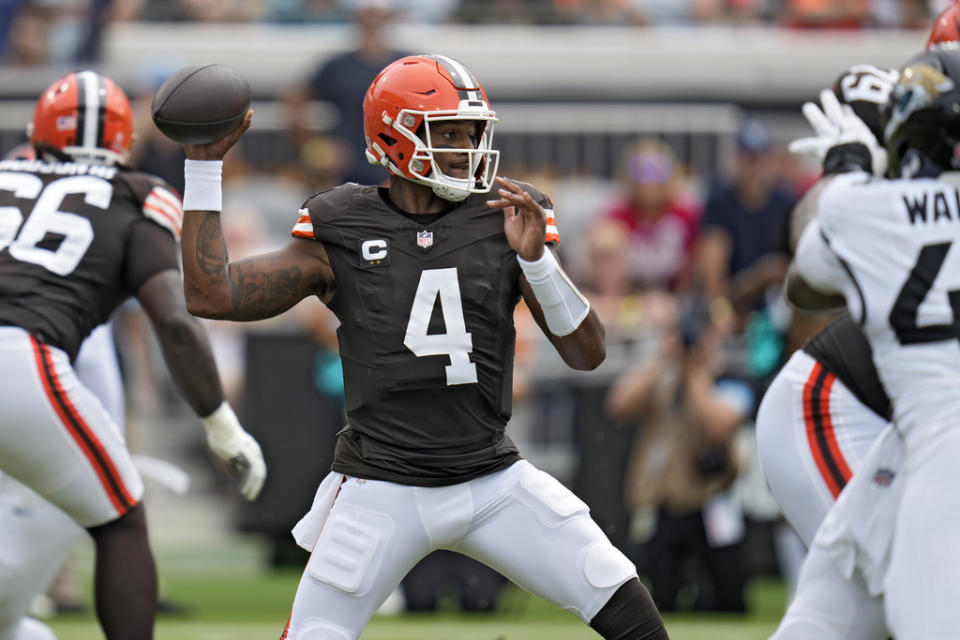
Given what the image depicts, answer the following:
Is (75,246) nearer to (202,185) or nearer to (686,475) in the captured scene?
(202,185)

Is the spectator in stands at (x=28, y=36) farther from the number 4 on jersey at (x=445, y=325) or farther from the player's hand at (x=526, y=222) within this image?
the player's hand at (x=526, y=222)

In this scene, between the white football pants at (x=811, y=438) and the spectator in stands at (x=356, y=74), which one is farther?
the spectator in stands at (x=356, y=74)

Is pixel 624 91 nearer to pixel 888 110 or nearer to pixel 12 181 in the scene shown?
pixel 12 181

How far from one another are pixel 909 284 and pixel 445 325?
122 centimetres

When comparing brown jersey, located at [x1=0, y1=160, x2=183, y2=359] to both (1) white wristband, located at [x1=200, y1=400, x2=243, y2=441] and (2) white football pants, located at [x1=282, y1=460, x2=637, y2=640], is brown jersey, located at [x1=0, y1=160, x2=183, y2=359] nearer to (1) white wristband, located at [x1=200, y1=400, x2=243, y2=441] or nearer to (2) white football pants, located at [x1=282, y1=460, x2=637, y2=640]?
(1) white wristband, located at [x1=200, y1=400, x2=243, y2=441]

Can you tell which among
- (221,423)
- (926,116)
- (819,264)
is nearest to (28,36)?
(221,423)

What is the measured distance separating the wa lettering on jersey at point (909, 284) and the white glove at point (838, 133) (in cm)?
64

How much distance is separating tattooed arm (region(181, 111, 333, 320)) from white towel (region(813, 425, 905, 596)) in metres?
1.50

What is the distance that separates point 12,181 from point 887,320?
2.96 metres

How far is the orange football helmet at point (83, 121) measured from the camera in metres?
5.31

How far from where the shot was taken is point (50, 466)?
4.81 meters

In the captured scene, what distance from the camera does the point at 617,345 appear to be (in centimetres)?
878

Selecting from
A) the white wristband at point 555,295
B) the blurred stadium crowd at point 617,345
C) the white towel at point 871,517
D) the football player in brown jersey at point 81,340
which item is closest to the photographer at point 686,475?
the blurred stadium crowd at point 617,345

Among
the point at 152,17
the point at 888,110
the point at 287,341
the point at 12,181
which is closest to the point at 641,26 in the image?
the point at 152,17
